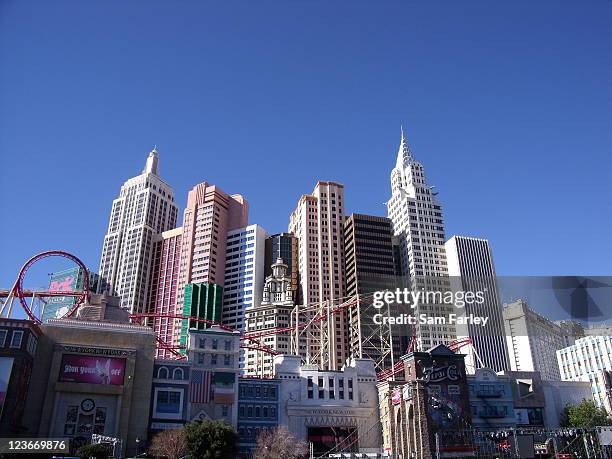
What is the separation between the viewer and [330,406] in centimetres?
9369

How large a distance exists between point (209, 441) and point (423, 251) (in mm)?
125723

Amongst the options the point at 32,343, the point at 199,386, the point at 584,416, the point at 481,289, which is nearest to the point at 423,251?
the point at 481,289

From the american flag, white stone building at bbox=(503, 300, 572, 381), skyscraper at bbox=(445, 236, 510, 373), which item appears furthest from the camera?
white stone building at bbox=(503, 300, 572, 381)

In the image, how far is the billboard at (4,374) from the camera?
235 feet

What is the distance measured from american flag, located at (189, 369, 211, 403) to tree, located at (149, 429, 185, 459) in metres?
9.35

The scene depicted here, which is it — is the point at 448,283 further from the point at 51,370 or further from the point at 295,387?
the point at 51,370

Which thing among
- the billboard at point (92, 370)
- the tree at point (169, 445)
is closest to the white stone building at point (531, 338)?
the tree at point (169, 445)

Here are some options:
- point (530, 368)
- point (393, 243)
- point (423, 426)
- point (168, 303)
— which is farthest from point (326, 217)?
point (423, 426)

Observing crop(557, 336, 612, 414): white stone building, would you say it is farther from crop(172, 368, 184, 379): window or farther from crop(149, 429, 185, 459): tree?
crop(149, 429, 185, 459): tree

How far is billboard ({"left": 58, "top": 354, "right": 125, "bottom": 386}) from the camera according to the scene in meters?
81.9

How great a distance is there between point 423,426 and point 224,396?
1199 inches

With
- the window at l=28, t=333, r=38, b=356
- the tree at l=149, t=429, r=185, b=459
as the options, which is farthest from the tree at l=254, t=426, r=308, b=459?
the window at l=28, t=333, r=38, b=356

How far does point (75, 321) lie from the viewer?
86.6m

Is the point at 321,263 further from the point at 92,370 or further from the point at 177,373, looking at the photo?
the point at 92,370
